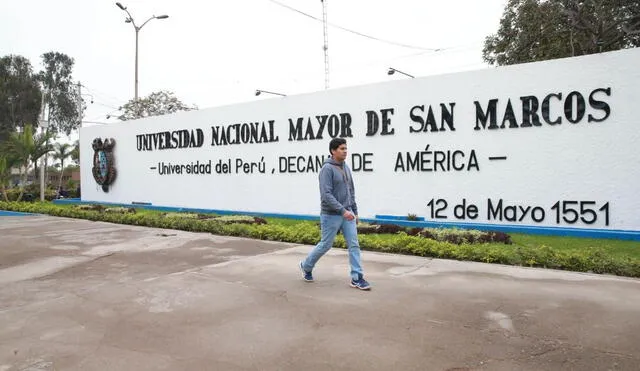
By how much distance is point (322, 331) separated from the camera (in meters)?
4.14

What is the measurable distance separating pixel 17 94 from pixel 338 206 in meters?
49.0

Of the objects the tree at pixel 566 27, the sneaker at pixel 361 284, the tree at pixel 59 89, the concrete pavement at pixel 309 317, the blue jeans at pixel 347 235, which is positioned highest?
the tree at pixel 59 89

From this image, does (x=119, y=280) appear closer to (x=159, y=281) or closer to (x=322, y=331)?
(x=159, y=281)

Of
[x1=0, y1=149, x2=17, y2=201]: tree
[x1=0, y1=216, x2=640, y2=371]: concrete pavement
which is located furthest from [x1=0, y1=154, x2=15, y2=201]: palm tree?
[x1=0, y1=216, x2=640, y2=371]: concrete pavement

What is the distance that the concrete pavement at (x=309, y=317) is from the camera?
356 cm

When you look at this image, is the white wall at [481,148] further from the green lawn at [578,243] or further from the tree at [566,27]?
the tree at [566,27]

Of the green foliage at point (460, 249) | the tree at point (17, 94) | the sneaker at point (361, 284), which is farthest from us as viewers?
the tree at point (17, 94)

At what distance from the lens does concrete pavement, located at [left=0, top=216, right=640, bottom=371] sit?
3.56 metres


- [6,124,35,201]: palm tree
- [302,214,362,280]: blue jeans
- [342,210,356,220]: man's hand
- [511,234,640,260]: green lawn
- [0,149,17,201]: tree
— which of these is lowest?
[511,234,640,260]: green lawn

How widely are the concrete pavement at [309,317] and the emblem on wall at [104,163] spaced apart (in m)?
13.3

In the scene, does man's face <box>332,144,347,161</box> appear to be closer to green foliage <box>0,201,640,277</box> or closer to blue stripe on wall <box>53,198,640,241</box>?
green foliage <box>0,201,640,277</box>

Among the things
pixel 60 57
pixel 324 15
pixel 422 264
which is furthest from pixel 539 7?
pixel 60 57

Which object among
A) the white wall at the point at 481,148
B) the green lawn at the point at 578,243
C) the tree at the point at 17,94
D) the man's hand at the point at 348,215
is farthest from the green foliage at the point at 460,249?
the tree at the point at 17,94

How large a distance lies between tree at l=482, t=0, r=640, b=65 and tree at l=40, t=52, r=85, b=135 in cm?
4219
